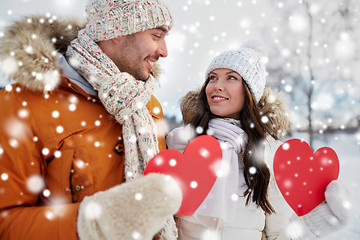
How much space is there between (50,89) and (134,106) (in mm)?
466

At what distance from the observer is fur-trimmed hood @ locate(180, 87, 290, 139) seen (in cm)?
248

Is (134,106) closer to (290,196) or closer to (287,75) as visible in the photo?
(290,196)

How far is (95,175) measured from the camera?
1539 millimetres

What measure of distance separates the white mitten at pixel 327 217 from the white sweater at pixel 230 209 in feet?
0.74

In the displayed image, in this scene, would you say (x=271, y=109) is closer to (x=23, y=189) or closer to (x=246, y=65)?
(x=246, y=65)

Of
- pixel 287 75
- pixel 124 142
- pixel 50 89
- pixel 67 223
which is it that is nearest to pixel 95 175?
pixel 124 142

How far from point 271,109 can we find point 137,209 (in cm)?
181

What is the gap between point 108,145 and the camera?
163 cm

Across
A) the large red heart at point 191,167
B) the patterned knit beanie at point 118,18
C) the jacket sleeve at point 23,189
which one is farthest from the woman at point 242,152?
the jacket sleeve at point 23,189

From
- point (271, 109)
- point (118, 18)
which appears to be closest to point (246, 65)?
point (271, 109)

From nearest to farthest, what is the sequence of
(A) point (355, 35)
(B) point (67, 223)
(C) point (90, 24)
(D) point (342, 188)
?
(B) point (67, 223), (D) point (342, 188), (C) point (90, 24), (A) point (355, 35)

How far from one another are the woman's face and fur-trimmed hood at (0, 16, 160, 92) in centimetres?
121

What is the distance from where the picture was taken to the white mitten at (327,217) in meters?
1.56

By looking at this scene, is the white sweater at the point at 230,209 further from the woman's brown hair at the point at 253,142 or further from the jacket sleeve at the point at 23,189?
the jacket sleeve at the point at 23,189
